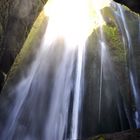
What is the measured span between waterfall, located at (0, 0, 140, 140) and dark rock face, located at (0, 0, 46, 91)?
108cm

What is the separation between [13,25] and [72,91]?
393cm

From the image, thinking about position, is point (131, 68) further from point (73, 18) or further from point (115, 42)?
point (73, 18)

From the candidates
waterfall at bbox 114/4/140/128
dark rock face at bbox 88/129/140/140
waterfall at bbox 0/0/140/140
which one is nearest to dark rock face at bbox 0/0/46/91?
waterfall at bbox 0/0/140/140

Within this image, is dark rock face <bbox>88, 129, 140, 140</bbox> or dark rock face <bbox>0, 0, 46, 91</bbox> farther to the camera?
dark rock face <bbox>0, 0, 46, 91</bbox>

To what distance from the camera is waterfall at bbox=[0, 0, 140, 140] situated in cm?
1180

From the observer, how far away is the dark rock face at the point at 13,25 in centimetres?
1269

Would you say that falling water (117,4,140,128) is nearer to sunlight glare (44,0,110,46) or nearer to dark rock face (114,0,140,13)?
sunlight glare (44,0,110,46)

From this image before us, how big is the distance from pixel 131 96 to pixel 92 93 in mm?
1673

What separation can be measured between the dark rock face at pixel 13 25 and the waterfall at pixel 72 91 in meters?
1.08

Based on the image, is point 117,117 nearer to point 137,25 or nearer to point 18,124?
point 18,124

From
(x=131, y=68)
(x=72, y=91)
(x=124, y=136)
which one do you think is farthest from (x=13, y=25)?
(x=124, y=136)

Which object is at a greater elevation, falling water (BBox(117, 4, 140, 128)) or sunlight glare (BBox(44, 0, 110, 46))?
sunlight glare (BBox(44, 0, 110, 46))

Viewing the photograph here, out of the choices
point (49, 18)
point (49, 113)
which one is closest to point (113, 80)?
point (49, 113)

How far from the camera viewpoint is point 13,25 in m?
13.6
